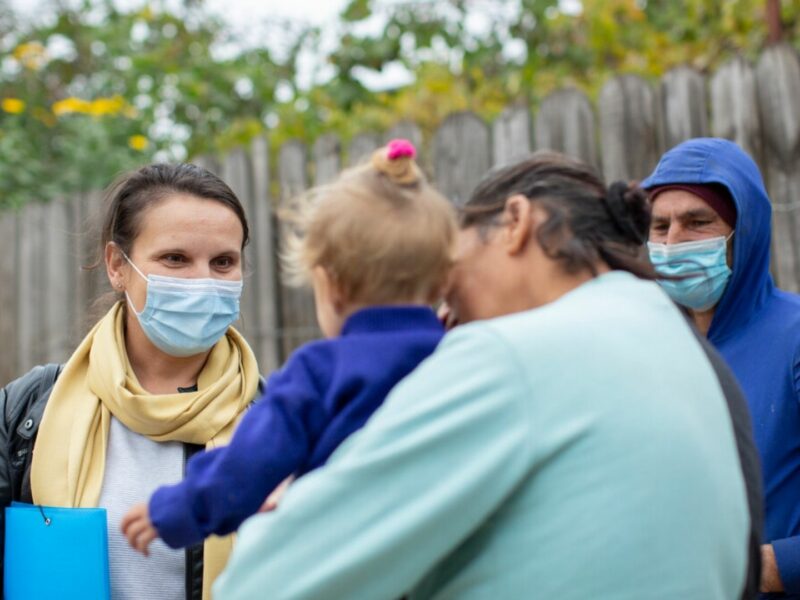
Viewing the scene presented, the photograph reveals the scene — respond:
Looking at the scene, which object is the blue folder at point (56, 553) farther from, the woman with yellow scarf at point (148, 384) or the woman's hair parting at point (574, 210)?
the woman's hair parting at point (574, 210)

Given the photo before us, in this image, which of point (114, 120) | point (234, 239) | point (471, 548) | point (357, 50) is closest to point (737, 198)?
point (234, 239)

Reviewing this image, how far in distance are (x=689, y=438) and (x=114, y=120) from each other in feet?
21.6

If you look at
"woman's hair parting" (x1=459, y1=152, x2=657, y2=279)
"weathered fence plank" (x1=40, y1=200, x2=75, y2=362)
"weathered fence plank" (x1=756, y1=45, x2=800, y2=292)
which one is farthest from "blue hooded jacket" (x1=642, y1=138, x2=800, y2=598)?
"weathered fence plank" (x1=40, y1=200, x2=75, y2=362)

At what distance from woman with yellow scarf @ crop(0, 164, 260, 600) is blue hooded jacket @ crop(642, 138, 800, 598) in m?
1.36

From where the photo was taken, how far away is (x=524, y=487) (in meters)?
1.55

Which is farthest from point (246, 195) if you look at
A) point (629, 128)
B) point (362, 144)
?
point (629, 128)

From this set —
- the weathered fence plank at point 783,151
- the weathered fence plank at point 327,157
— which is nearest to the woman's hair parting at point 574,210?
the weathered fence plank at point 783,151

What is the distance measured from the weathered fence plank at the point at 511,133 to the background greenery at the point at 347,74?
72.6 inches

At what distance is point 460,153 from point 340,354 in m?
3.59

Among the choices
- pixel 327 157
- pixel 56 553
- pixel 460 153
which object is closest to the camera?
pixel 56 553

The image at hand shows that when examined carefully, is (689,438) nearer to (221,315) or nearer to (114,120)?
(221,315)

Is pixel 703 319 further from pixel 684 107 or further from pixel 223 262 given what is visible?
pixel 684 107

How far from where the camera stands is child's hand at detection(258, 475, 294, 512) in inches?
71.4

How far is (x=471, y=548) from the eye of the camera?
1.61 meters
